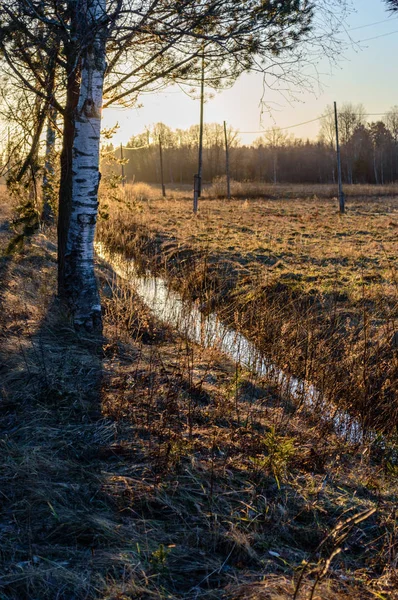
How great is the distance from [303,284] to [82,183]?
4.52 m

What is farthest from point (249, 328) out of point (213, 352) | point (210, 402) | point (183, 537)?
point (183, 537)

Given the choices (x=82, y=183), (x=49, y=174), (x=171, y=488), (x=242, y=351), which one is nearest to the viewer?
(x=171, y=488)

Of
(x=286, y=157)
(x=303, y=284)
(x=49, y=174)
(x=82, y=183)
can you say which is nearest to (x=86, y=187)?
(x=82, y=183)

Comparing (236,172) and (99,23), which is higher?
(236,172)

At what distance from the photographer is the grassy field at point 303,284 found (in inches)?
205

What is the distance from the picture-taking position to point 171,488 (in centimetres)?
301

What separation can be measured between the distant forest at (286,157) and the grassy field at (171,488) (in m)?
61.1

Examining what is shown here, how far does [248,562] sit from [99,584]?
0.72 metres

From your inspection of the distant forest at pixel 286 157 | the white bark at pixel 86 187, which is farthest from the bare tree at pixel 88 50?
the distant forest at pixel 286 157

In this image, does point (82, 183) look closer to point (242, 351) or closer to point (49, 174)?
point (49, 174)

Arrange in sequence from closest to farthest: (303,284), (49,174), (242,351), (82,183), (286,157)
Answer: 1. (82,183)
2. (242,351)
3. (49,174)
4. (303,284)
5. (286,157)

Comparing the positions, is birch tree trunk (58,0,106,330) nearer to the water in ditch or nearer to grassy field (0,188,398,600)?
grassy field (0,188,398,600)

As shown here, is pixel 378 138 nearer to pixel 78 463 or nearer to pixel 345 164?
pixel 345 164

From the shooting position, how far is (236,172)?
67.2 meters
